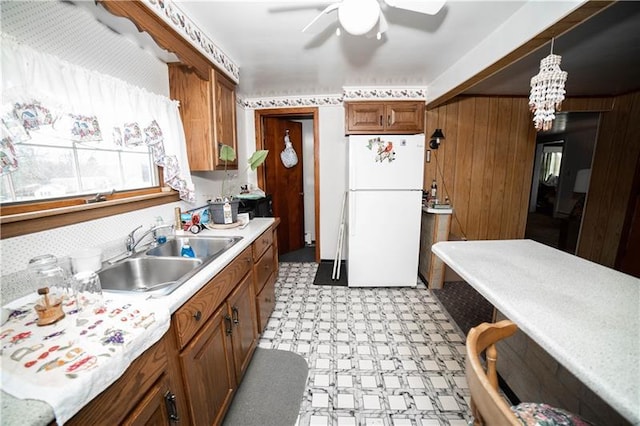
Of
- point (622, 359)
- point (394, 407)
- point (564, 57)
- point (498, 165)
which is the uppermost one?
point (564, 57)

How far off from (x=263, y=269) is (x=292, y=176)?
2.12m

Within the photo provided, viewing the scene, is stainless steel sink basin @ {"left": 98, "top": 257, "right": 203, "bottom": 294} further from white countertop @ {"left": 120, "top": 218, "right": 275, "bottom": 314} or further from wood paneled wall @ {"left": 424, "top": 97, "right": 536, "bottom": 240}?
wood paneled wall @ {"left": 424, "top": 97, "right": 536, "bottom": 240}

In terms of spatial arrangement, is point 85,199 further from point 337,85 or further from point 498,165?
point 498,165

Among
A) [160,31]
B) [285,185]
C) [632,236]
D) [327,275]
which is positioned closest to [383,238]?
[327,275]

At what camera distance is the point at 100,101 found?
1214mm

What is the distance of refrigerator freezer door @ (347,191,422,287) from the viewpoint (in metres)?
2.56

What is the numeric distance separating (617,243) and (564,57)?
255cm

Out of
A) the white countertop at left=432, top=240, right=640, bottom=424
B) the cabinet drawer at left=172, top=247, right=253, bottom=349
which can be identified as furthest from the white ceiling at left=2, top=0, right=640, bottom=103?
the white countertop at left=432, top=240, right=640, bottom=424

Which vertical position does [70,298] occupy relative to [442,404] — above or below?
above

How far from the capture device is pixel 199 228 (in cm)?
181

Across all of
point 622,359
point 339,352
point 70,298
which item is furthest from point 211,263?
point 622,359

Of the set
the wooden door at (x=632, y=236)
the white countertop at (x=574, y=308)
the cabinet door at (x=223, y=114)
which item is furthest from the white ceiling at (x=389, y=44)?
the white countertop at (x=574, y=308)

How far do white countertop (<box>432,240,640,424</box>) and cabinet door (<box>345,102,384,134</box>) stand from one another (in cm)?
163

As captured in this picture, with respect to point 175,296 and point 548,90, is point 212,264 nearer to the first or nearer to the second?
point 175,296
